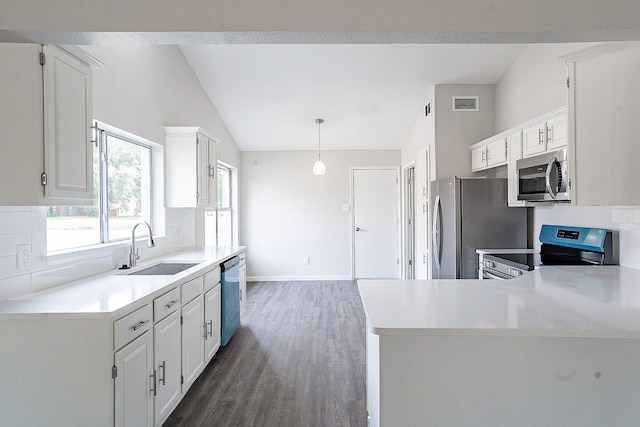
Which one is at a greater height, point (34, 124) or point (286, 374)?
point (34, 124)

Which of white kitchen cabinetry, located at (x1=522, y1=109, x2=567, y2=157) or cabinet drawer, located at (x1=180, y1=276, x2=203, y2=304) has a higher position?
white kitchen cabinetry, located at (x1=522, y1=109, x2=567, y2=157)

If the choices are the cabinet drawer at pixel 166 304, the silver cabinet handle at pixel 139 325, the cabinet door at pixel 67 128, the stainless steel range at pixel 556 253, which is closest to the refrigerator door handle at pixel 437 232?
the stainless steel range at pixel 556 253

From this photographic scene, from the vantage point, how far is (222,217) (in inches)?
227

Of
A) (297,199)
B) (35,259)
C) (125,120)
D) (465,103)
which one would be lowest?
(35,259)

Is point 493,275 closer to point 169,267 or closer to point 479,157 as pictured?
point 479,157

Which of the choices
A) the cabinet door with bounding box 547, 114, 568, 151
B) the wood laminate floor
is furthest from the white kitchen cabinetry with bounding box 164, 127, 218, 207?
the cabinet door with bounding box 547, 114, 568, 151

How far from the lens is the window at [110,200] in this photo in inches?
91.0

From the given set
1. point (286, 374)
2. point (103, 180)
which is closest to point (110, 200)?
point (103, 180)

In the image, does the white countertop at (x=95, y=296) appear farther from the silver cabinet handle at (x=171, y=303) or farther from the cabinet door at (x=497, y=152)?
the cabinet door at (x=497, y=152)

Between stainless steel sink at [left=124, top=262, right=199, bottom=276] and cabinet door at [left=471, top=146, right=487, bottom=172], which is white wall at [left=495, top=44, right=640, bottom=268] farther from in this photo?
stainless steel sink at [left=124, top=262, right=199, bottom=276]

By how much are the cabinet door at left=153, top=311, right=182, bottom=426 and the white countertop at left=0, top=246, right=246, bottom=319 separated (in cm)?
23

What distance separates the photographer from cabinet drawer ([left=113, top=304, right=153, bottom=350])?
5.53 feet

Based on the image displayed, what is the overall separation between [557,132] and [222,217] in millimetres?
4548

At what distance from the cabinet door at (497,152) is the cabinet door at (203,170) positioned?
2914 millimetres
